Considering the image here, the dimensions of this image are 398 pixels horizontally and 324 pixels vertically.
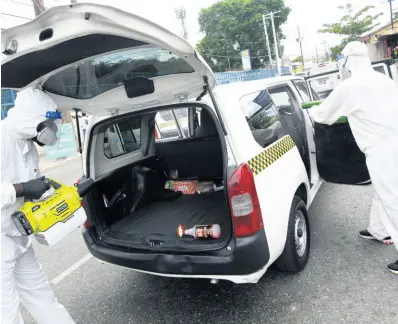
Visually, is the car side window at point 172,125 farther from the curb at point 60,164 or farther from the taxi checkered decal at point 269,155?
the curb at point 60,164

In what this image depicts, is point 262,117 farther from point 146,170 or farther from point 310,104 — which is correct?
point 146,170

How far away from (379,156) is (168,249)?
186 cm

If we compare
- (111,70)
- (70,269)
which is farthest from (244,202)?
(70,269)

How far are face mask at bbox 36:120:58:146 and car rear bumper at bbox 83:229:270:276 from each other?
103cm

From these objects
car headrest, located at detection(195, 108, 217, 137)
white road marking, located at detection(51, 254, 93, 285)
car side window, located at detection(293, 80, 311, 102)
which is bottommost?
white road marking, located at detection(51, 254, 93, 285)

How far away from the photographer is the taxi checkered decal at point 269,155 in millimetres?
2261

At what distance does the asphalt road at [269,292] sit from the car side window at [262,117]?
120 cm

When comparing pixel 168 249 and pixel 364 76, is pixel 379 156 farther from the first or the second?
pixel 168 249

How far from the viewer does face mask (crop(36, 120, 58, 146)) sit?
2.30 m

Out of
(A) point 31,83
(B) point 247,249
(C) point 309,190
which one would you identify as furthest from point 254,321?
(A) point 31,83

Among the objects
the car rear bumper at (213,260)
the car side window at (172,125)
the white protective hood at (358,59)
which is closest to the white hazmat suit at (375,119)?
the white protective hood at (358,59)

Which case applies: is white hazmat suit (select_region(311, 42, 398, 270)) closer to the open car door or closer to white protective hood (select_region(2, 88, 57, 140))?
the open car door

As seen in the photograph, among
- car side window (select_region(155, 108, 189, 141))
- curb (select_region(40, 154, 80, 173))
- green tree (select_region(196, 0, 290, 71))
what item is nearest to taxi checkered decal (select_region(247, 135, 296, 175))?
car side window (select_region(155, 108, 189, 141))

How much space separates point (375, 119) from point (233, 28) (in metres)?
43.9
